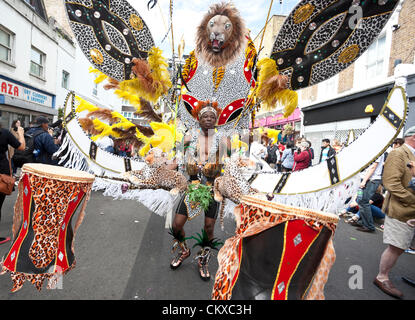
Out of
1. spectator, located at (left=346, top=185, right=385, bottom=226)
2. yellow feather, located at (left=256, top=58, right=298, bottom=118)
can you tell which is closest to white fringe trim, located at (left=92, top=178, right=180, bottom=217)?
yellow feather, located at (left=256, top=58, right=298, bottom=118)

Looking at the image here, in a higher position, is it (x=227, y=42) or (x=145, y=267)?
(x=227, y=42)

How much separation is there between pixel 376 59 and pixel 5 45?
45.4ft

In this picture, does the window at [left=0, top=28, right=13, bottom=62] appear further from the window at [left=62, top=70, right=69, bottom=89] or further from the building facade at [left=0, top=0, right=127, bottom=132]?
the window at [left=62, top=70, right=69, bottom=89]

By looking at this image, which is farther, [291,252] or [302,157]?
[302,157]

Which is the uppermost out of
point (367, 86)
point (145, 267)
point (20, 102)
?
point (367, 86)

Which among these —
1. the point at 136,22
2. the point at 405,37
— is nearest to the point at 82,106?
the point at 136,22

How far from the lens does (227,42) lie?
2141 mm

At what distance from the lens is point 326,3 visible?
1.74 metres

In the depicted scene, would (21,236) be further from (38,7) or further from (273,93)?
(38,7)

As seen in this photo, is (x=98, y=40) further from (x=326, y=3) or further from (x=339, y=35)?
(x=339, y=35)

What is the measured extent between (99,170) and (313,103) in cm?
1229

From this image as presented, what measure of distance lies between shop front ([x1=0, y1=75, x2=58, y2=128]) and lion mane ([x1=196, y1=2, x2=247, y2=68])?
8.95 m

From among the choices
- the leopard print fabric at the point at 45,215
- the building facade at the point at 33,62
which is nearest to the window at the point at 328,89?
Answer: the building facade at the point at 33,62
